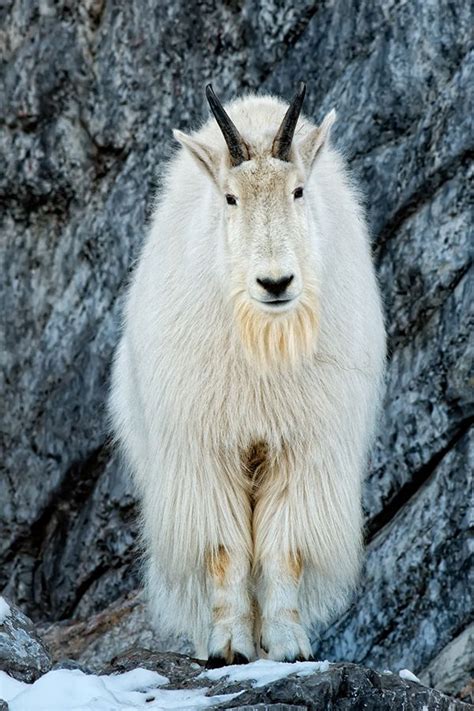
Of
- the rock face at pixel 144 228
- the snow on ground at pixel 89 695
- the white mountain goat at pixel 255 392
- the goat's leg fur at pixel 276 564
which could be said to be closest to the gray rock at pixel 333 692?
the snow on ground at pixel 89 695

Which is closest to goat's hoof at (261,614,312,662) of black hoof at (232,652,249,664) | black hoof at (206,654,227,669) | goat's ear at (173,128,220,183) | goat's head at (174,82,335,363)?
black hoof at (232,652,249,664)

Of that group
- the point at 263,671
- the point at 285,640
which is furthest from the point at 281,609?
the point at 263,671

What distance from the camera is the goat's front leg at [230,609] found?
25.4 ft

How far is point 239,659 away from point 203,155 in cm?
245

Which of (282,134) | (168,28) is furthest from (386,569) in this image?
(168,28)

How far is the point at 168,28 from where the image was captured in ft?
39.7

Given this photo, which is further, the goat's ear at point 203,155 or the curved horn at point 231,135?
the goat's ear at point 203,155

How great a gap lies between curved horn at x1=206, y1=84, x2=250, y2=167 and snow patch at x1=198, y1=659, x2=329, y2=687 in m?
2.36

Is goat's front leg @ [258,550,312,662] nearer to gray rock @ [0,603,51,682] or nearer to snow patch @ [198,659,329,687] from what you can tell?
snow patch @ [198,659,329,687]

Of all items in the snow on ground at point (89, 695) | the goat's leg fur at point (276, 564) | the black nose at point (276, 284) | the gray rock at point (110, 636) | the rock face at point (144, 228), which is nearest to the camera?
the snow on ground at point (89, 695)

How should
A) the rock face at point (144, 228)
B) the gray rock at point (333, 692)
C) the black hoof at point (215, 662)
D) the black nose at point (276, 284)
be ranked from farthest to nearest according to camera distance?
the rock face at point (144, 228) < the black hoof at point (215, 662) < the black nose at point (276, 284) < the gray rock at point (333, 692)

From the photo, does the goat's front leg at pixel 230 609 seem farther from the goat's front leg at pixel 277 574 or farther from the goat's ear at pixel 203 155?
the goat's ear at pixel 203 155

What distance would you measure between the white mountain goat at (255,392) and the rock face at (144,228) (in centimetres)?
168

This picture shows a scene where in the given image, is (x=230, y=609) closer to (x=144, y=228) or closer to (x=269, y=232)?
(x=269, y=232)
